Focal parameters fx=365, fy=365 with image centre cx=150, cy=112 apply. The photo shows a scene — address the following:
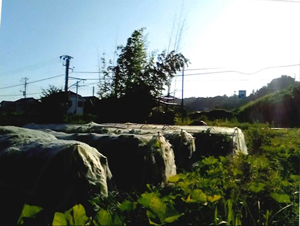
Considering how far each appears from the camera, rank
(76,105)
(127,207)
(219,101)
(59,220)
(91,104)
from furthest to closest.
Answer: (219,101), (76,105), (91,104), (127,207), (59,220)

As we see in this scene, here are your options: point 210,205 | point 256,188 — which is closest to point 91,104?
point 256,188

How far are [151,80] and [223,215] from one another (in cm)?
446

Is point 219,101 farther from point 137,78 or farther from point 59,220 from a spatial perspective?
point 59,220

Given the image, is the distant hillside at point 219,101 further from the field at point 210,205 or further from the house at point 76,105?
the field at point 210,205

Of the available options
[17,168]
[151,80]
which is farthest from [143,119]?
[17,168]

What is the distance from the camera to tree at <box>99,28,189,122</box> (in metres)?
5.12

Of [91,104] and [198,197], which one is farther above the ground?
[91,104]

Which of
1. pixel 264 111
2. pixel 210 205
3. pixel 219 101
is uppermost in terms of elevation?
pixel 219 101

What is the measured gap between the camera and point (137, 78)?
213 inches

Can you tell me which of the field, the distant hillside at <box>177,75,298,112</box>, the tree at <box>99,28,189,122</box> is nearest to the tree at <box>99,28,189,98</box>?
the tree at <box>99,28,189,122</box>

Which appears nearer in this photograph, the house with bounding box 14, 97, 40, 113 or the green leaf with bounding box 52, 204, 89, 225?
the green leaf with bounding box 52, 204, 89, 225

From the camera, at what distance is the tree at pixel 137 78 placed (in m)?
5.12

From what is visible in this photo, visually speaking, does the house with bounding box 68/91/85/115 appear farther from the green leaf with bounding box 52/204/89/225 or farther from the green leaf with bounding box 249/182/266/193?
the green leaf with bounding box 52/204/89/225

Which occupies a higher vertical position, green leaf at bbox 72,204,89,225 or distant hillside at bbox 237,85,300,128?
distant hillside at bbox 237,85,300,128
